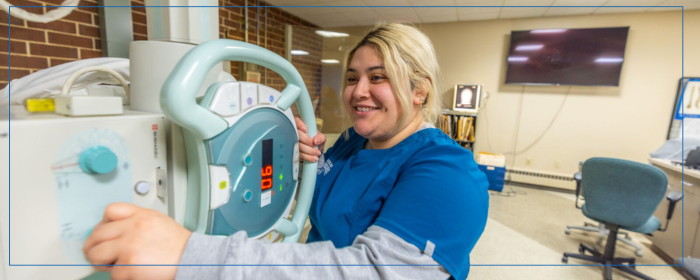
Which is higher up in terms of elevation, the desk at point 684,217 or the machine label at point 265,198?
the machine label at point 265,198

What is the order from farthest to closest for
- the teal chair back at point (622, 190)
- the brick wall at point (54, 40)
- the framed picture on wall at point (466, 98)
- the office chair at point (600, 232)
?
the framed picture on wall at point (466, 98) < the office chair at point (600, 232) < the teal chair back at point (622, 190) < the brick wall at point (54, 40)

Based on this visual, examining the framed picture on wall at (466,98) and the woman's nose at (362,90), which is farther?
the framed picture on wall at (466,98)

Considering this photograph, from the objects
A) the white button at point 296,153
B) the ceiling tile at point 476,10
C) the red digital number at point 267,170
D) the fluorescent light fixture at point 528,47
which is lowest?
the red digital number at point 267,170

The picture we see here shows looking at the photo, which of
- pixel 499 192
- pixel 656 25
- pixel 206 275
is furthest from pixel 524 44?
pixel 206 275

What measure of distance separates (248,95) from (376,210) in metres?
0.35

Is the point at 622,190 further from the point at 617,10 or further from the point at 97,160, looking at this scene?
the point at 97,160

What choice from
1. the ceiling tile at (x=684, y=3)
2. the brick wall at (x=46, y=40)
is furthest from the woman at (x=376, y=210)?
the ceiling tile at (x=684, y=3)

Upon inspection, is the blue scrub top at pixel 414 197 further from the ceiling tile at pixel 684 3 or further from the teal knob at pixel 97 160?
the ceiling tile at pixel 684 3

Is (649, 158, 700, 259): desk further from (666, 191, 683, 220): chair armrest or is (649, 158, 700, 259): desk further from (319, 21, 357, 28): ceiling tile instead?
(319, 21, 357, 28): ceiling tile

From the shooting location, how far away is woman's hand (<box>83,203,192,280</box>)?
0.35 meters

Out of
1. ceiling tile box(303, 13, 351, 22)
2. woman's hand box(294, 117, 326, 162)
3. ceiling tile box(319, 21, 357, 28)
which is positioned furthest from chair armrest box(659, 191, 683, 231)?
ceiling tile box(319, 21, 357, 28)

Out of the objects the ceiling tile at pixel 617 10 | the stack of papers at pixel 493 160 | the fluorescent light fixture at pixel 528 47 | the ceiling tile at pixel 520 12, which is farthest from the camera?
the fluorescent light fixture at pixel 528 47

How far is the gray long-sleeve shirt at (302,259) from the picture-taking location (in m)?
0.37

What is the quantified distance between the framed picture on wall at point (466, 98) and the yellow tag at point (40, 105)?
4.08 meters
